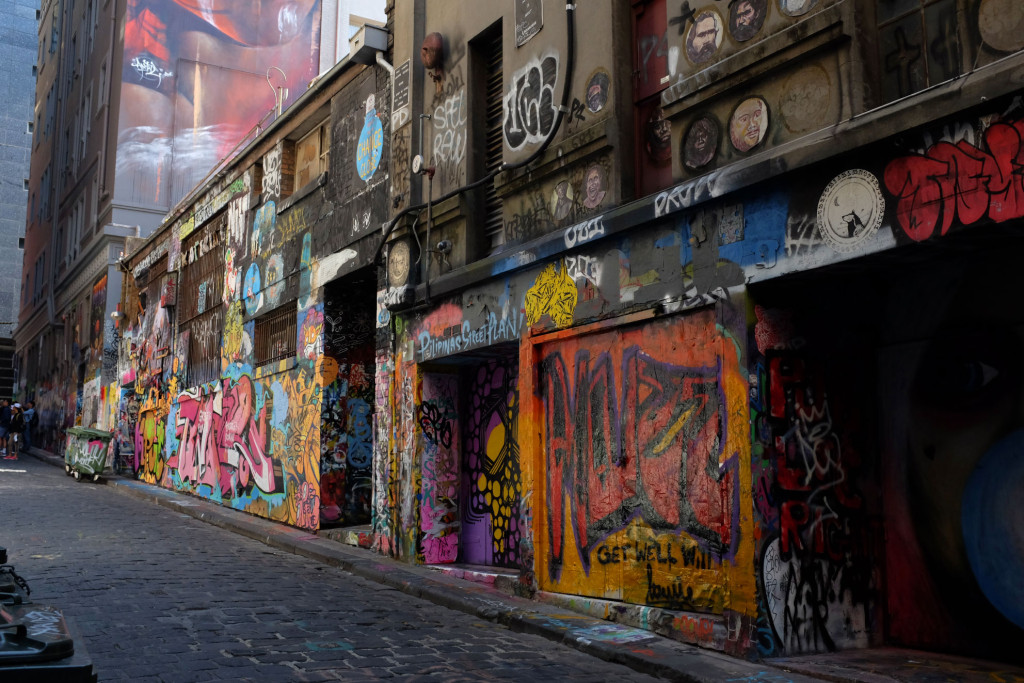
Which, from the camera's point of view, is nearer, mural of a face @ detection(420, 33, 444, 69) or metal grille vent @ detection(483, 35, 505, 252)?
metal grille vent @ detection(483, 35, 505, 252)

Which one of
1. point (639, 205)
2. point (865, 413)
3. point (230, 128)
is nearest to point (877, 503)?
point (865, 413)

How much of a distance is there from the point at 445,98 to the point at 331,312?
387cm

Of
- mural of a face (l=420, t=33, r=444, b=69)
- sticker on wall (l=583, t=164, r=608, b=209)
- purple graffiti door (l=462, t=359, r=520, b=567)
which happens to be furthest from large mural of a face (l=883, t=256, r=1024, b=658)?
mural of a face (l=420, t=33, r=444, b=69)

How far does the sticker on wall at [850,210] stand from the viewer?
5316 millimetres

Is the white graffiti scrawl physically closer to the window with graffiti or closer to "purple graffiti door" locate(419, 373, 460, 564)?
"purple graffiti door" locate(419, 373, 460, 564)

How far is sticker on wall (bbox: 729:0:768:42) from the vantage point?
628cm

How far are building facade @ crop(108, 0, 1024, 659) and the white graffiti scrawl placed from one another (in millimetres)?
32

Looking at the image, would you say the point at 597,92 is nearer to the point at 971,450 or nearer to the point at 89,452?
the point at 971,450

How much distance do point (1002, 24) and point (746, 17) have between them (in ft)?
6.14

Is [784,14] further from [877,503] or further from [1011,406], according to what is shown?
[877,503]

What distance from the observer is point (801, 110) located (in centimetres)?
593

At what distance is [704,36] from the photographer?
6.74 m

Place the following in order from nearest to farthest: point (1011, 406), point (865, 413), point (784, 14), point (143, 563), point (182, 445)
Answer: point (1011, 406) → point (784, 14) → point (865, 413) → point (143, 563) → point (182, 445)

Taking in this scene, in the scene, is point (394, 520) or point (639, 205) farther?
point (394, 520)
